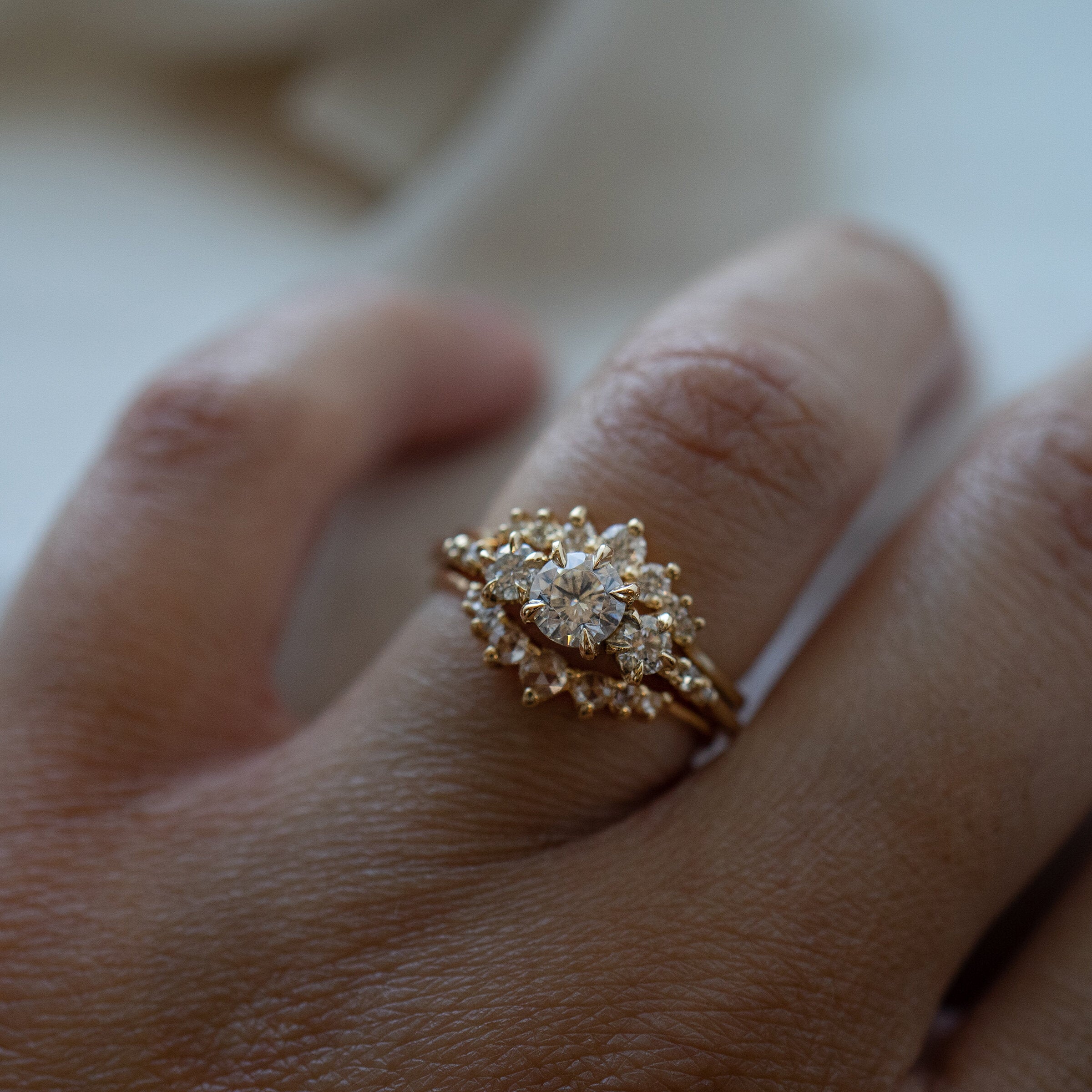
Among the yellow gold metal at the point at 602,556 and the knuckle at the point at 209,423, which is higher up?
the yellow gold metal at the point at 602,556

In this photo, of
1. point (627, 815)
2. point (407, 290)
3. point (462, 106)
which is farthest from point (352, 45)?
point (627, 815)

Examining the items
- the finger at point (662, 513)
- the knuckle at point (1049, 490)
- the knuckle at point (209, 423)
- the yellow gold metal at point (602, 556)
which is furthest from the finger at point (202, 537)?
the knuckle at point (1049, 490)

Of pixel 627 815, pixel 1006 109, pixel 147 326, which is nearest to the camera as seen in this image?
pixel 627 815

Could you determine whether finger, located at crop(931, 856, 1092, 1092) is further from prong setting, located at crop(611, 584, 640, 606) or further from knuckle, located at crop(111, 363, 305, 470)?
knuckle, located at crop(111, 363, 305, 470)

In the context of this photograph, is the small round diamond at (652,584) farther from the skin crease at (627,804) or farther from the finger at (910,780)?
the finger at (910,780)

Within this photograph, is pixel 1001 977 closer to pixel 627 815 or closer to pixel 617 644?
pixel 627 815

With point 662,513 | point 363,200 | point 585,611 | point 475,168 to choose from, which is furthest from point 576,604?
point 363,200

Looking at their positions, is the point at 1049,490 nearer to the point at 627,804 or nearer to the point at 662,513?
the point at 662,513
